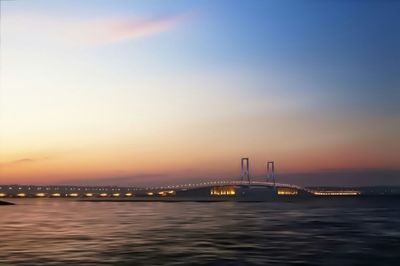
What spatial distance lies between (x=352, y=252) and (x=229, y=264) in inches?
471

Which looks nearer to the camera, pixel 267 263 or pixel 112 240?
pixel 267 263

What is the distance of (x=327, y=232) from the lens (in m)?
56.3

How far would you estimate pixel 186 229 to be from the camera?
59000mm

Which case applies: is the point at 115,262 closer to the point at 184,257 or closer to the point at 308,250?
the point at 184,257

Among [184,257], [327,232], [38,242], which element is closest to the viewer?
[184,257]

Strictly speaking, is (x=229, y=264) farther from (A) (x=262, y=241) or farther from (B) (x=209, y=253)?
(A) (x=262, y=241)

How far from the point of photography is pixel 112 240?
153 ft

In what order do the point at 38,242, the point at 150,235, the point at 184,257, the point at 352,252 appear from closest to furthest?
the point at 184,257 → the point at 352,252 → the point at 38,242 → the point at 150,235

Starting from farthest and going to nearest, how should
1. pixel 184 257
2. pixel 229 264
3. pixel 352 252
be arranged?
pixel 352 252 → pixel 184 257 → pixel 229 264

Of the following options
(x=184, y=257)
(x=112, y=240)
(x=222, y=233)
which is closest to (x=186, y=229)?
(x=222, y=233)

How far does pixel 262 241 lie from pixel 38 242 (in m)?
19.5

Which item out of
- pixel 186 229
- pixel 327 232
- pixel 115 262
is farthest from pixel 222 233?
pixel 115 262

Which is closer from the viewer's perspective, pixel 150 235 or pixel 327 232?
pixel 150 235

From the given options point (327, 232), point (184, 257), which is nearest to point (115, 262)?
point (184, 257)
